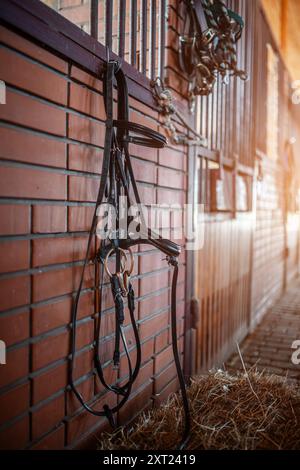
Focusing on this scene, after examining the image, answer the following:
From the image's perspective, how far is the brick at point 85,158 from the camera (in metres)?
1.40

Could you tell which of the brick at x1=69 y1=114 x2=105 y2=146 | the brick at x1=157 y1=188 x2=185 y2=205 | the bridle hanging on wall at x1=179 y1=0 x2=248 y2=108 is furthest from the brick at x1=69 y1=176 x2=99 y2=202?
the bridle hanging on wall at x1=179 y1=0 x2=248 y2=108

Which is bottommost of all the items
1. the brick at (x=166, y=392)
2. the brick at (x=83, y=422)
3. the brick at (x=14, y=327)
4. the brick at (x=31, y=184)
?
the brick at (x=166, y=392)

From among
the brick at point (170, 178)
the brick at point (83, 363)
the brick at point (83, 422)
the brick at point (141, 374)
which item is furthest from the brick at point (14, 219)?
the brick at point (170, 178)

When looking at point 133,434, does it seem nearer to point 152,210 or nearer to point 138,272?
point 138,272

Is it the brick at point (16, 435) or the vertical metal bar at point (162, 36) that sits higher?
the vertical metal bar at point (162, 36)

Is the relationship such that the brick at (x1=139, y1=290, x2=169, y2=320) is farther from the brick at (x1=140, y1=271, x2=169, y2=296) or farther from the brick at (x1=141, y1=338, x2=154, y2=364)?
the brick at (x1=141, y1=338, x2=154, y2=364)

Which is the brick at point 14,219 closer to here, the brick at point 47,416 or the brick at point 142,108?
the brick at point 47,416

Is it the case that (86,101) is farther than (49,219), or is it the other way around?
(86,101)

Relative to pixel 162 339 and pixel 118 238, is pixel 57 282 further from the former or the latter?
pixel 162 339

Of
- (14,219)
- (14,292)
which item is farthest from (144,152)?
(14,292)

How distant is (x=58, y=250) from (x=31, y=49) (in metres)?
0.68

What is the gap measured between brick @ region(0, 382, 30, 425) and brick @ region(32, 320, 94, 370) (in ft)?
0.27

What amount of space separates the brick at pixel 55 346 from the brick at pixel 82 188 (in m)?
0.52

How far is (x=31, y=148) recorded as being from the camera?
1209 mm
